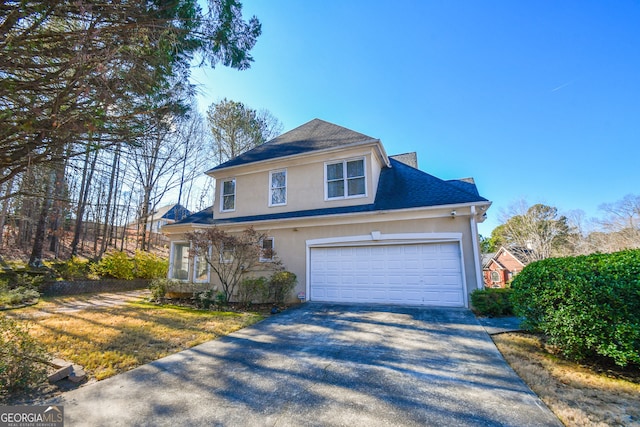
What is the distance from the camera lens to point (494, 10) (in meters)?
8.53

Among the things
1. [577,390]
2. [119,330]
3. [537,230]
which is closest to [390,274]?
[577,390]

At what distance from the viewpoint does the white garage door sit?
844 cm

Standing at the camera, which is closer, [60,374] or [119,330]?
[60,374]

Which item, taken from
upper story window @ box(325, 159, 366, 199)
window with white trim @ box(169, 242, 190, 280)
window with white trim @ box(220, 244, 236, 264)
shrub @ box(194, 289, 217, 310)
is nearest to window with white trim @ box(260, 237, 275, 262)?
window with white trim @ box(220, 244, 236, 264)

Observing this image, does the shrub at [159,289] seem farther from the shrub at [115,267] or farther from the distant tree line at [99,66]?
the distant tree line at [99,66]

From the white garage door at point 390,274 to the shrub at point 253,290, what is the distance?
1711 millimetres

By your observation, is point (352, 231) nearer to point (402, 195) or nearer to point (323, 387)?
point (402, 195)

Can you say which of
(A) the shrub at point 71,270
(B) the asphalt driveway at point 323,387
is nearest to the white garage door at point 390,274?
(B) the asphalt driveway at point 323,387

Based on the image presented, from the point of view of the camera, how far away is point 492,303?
7238 millimetres

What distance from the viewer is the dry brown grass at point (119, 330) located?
4535 mm

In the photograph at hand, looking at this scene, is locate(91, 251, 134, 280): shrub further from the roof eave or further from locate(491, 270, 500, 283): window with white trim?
locate(491, 270, 500, 283): window with white trim

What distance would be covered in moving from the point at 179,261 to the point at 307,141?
7973 mm

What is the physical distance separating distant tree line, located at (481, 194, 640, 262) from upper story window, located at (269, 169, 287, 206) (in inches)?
974

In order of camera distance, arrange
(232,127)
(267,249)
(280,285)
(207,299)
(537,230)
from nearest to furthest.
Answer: (280,285)
(207,299)
(267,249)
(232,127)
(537,230)
